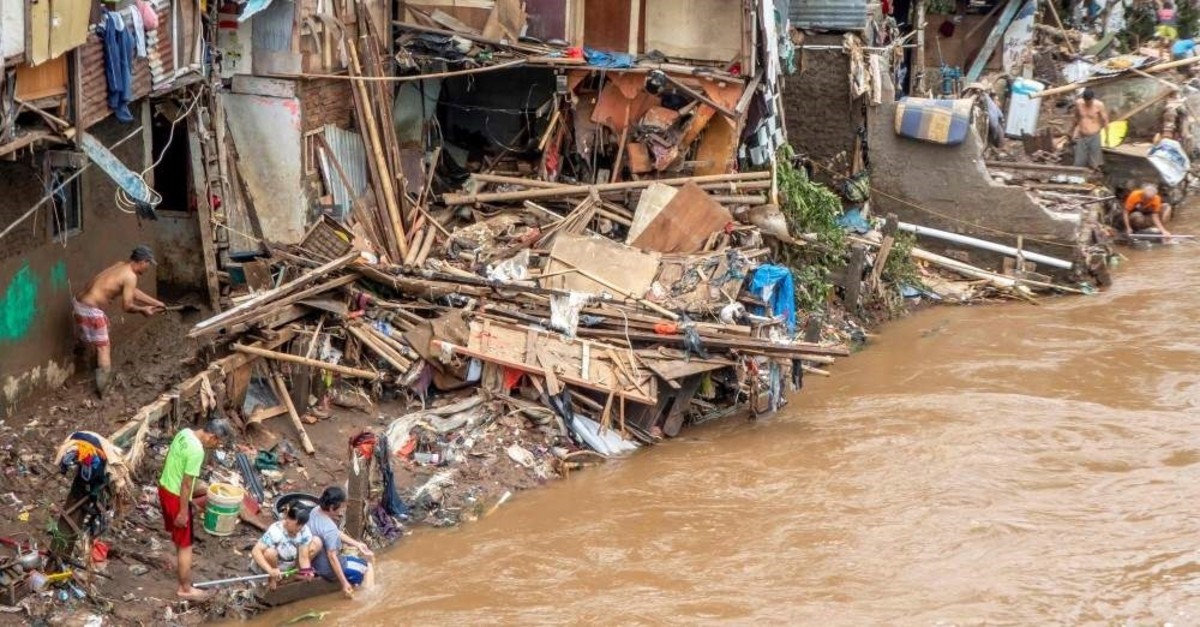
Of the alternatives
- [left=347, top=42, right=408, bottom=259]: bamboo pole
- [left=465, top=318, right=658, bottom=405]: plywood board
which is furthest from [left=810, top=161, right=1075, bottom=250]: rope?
[left=465, top=318, right=658, bottom=405]: plywood board

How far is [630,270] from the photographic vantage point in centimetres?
1421

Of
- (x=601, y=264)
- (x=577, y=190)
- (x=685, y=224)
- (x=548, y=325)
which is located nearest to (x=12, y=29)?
(x=548, y=325)

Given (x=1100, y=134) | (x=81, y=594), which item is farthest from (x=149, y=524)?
(x=1100, y=134)

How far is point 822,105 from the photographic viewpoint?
18.6m

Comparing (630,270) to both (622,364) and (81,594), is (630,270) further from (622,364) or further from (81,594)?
(81,594)

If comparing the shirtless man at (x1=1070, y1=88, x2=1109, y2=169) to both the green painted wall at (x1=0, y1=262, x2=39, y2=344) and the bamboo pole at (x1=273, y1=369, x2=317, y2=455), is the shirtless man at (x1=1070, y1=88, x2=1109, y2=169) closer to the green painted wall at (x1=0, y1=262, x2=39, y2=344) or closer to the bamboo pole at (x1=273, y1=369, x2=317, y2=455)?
the bamboo pole at (x1=273, y1=369, x2=317, y2=455)

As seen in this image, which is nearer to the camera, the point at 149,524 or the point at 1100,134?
the point at 149,524

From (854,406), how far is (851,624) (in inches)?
172

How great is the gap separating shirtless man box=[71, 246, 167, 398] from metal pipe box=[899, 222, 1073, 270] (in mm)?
9736

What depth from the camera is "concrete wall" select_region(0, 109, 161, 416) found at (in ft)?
36.7

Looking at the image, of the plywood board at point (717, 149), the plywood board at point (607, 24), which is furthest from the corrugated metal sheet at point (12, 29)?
the plywood board at point (717, 149)

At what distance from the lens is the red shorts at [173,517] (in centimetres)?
972

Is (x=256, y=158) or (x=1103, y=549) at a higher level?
(x=256, y=158)

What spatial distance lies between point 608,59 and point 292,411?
5769 millimetres
